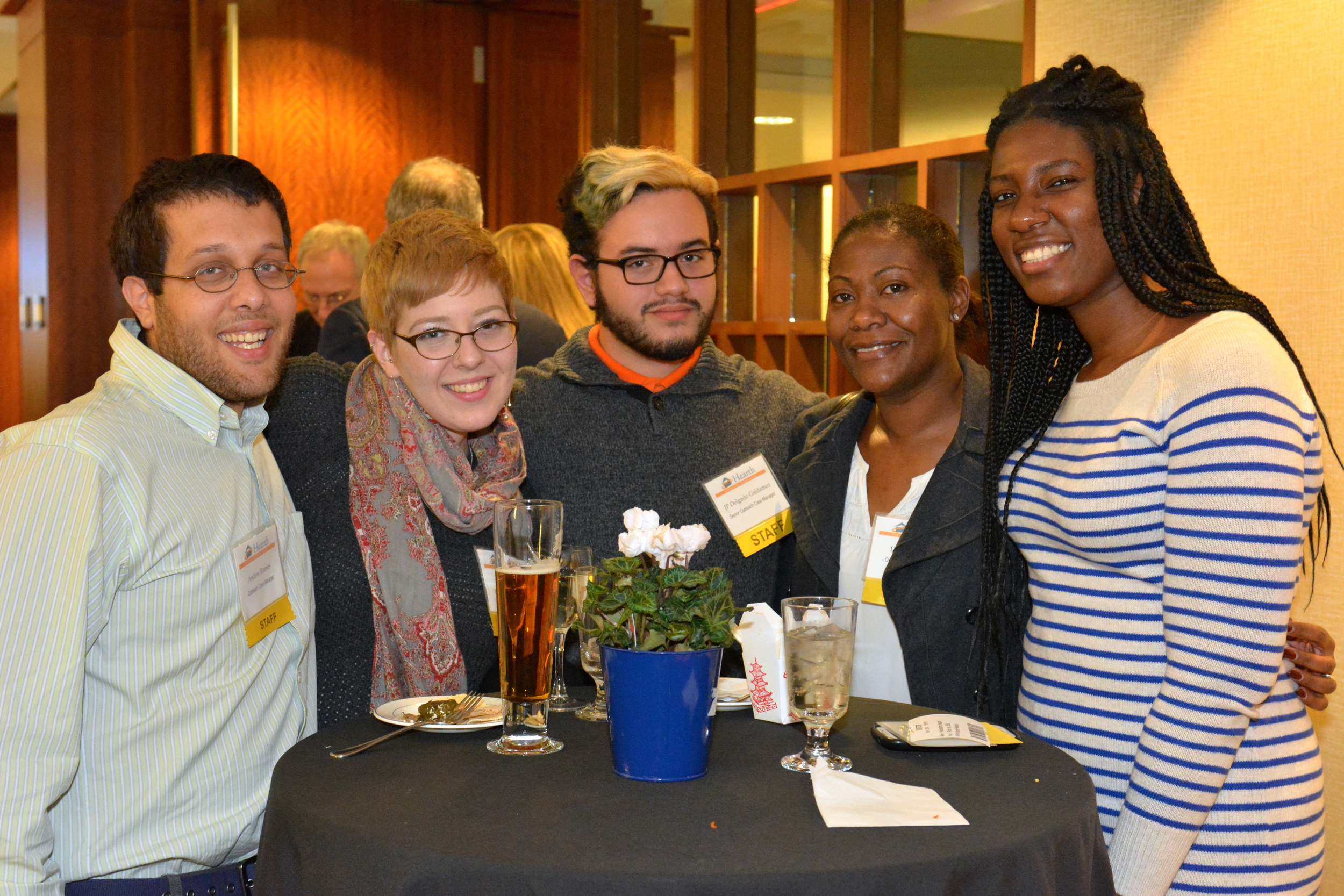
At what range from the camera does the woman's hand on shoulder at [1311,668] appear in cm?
179

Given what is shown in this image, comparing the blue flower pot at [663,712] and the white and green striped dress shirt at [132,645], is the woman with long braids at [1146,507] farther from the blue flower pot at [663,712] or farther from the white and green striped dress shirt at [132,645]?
the white and green striped dress shirt at [132,645]

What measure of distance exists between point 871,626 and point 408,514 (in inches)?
35.1

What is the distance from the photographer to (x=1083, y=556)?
177 centimetres

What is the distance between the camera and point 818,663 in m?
1.50

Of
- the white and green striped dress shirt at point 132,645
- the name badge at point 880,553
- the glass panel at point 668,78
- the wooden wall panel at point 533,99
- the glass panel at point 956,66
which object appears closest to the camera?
the white and green striped dress shirt at point 132,645

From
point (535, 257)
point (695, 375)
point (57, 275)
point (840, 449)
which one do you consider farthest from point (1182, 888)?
point (57, 275)

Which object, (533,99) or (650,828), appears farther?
(533,99)

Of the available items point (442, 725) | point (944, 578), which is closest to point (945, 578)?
point (944, 578)

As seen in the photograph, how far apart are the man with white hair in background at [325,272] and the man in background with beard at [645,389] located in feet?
9.08

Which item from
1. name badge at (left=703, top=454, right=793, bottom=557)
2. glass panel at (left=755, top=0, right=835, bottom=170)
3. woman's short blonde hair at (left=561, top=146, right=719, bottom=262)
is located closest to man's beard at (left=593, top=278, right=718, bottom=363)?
woman's short blonde hair at (left=561, top=146, right=719, bottom=262)

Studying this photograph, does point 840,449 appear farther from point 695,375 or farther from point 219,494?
point 219,494

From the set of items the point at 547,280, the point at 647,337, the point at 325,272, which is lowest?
the point at 647,337

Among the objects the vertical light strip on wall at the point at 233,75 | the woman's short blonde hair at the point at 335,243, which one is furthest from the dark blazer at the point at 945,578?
the vertical light strip on wall at the point at 233,75

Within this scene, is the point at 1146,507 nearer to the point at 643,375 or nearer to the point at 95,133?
the point at 643,375
